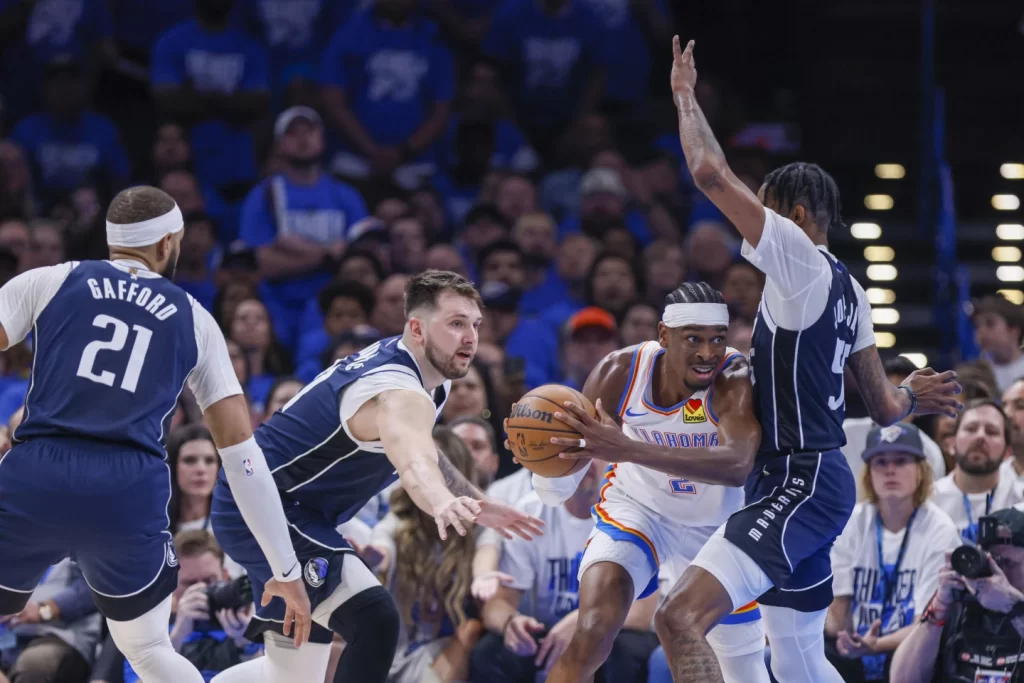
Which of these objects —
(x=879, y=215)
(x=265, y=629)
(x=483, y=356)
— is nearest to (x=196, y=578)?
Result: (x=265, y=629)

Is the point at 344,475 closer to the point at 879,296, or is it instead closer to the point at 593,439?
the point at 593,439

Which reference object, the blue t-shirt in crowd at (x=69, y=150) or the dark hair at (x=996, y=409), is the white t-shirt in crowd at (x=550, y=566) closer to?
the dark hair at (x=996, y=409)

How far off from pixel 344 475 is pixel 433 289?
2.85 ft

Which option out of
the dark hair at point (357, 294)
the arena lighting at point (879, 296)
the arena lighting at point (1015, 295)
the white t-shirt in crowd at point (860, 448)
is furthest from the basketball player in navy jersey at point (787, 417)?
the arena lighting at point (1015, 295)

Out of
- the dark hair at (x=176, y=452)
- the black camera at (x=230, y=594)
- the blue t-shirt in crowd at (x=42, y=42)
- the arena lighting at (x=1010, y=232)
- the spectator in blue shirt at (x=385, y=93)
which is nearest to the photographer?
the black camera at (x=230, y=594)

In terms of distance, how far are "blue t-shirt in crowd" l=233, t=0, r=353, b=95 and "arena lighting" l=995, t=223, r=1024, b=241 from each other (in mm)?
6198

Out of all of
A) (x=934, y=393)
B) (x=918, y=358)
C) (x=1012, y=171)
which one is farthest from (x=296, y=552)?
(x=1012, y=171)

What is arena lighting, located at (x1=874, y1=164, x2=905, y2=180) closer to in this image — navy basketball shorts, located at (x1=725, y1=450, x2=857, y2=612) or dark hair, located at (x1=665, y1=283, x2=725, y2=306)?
dark hair, located at (x1=665, y1=283, x2=725, y2=306)

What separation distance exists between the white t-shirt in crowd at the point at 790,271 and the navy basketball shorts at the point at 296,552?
6.76 ft

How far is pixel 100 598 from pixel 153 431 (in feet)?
2.28

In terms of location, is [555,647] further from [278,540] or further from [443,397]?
[278,540]

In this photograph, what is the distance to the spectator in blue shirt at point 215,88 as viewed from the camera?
1169 cm

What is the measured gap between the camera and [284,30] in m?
12.4

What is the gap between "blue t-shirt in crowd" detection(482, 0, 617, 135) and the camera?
40.3 ft
